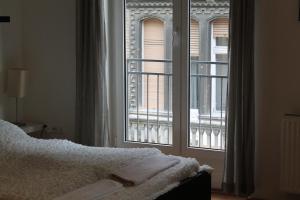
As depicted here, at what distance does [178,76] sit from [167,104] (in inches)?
11.8

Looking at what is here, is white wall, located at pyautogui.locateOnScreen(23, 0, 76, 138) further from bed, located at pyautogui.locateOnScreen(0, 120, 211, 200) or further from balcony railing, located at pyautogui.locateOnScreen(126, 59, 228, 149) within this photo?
bed, located at pyautogui.locateOnScreen(0, 120, 211, 200)

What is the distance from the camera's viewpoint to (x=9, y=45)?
5418 millimetres

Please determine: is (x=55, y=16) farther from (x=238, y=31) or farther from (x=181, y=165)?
(x=181, y=165)

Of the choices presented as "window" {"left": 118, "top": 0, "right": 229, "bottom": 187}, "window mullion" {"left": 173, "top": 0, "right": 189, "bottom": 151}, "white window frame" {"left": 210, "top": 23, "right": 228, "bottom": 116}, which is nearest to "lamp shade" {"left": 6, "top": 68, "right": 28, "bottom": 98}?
"window" {"left": 118, "top": 0, "right": 229, "bottom": 187}

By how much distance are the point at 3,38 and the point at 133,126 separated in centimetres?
149

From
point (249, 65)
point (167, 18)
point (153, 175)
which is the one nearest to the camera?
point (153, 175)

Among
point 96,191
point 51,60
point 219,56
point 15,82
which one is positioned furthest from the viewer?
point 51,60

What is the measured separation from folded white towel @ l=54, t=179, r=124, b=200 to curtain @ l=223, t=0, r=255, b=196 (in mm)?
1635

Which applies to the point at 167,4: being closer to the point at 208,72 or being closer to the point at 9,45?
the point at 208,72

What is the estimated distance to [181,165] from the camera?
3.70 metres

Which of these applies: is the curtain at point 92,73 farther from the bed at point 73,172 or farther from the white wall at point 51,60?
the bed at point 73,172

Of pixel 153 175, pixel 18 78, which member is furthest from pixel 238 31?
pixel 18 78

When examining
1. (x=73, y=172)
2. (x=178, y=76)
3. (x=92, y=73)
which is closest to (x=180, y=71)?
(x=178, y=76)

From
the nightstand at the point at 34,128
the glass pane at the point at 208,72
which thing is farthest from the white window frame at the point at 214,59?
the nightstand at the point at 34,128
